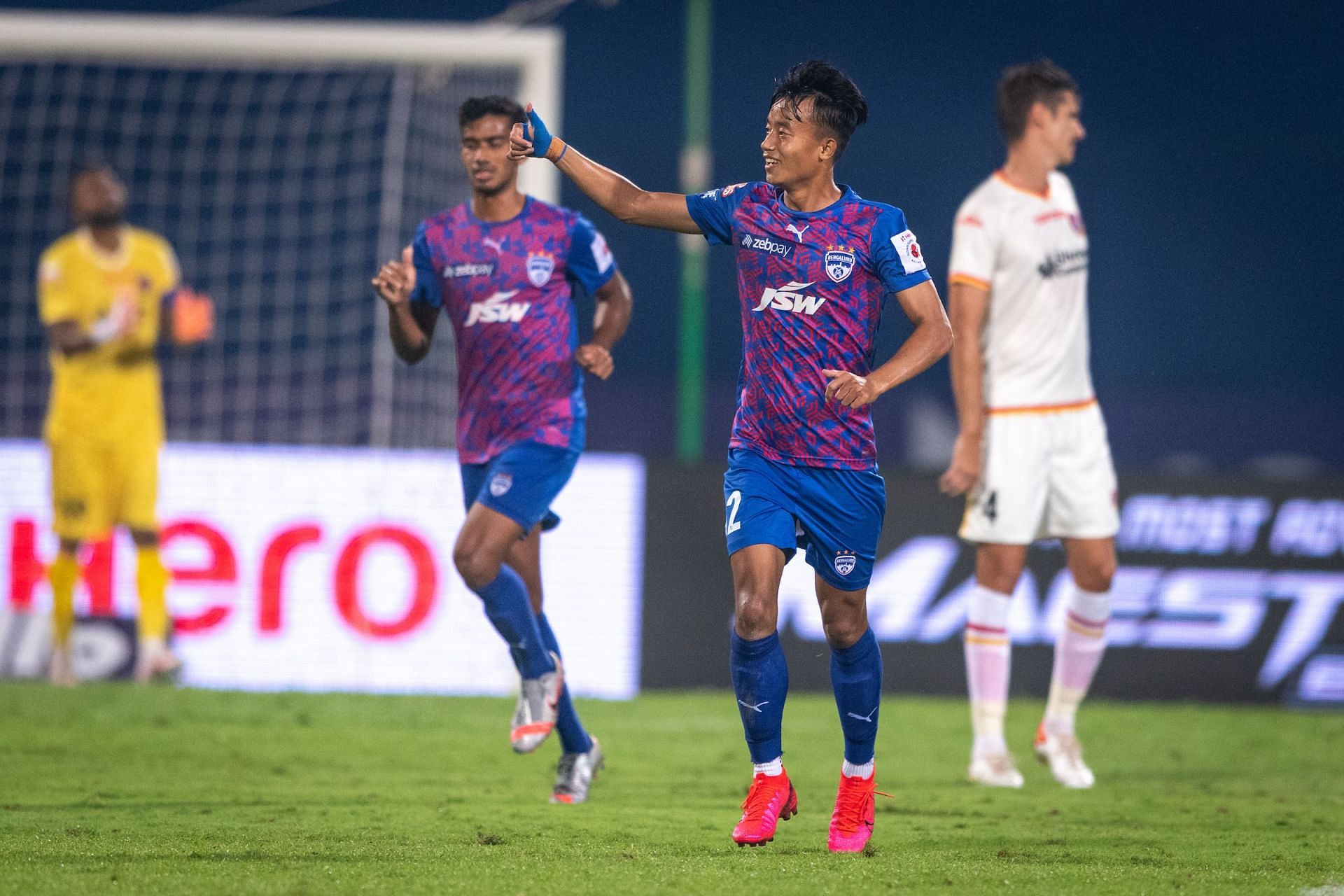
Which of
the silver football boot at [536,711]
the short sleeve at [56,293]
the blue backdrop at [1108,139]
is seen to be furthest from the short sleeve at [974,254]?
the blue backdrop at [1108,139]

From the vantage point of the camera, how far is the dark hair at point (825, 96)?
4410 millimetres

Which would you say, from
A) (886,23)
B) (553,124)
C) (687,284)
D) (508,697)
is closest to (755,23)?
(886,23)

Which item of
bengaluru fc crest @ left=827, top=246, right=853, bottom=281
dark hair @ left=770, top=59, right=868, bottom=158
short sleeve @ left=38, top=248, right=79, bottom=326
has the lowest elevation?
short sleeve @ left=38, top=248, right=79, bottom=326

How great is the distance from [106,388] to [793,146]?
5.59 m

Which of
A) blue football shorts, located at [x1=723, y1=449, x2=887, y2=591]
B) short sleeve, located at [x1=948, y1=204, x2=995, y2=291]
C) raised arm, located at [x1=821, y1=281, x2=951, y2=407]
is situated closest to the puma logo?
blue football shorts, located at [x1=723, y1=449, x2=887, y2=591]

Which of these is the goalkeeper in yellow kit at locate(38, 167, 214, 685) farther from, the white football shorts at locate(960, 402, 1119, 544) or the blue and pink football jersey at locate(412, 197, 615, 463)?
the white football shorts at locate(960, 402, 1119, 544)

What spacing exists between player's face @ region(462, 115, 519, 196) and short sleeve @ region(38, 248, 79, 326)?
4136 mm

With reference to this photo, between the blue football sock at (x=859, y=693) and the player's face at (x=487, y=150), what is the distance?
6.83 ft

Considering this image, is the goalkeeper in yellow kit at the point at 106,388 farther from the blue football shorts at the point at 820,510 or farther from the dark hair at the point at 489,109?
the blue football shorts at the point at 820,510

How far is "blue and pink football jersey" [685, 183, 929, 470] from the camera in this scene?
173 inches

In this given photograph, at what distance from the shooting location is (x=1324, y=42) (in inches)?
709

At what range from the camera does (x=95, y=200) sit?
8766mm

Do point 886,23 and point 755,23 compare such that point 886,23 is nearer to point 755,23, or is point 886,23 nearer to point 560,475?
point 755,23

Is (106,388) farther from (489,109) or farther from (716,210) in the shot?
(716,210)
